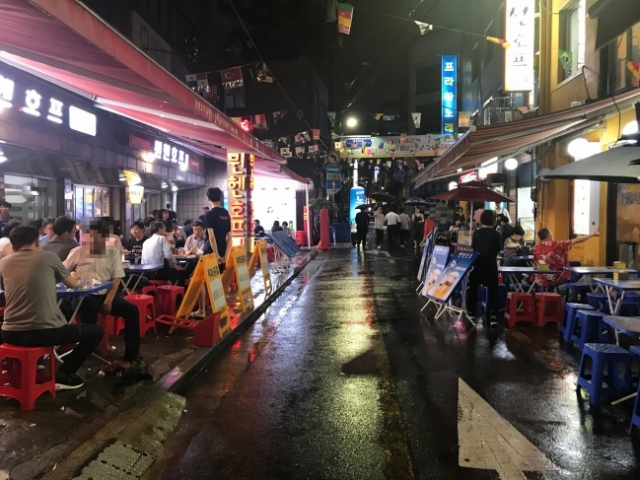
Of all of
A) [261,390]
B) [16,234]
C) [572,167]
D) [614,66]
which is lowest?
[261,390]

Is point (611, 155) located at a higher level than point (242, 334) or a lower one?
higher

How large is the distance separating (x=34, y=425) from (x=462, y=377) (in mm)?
4312

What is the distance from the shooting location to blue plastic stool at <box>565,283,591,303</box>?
8570mm

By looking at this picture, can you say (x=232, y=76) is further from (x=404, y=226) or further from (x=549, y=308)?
(x=549, y=308)

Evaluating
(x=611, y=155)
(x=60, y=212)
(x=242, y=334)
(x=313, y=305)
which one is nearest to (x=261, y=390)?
(x=242, y=334)

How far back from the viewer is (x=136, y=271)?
7.45 metres

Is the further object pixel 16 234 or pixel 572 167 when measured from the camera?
pixel 572 167

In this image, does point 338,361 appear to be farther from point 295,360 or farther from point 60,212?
point 60,212

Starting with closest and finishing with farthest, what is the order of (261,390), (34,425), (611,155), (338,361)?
1. (34,425)
2. (261,390)
3. (338,361)
4. (611,155)

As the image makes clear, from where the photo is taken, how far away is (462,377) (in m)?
5.87

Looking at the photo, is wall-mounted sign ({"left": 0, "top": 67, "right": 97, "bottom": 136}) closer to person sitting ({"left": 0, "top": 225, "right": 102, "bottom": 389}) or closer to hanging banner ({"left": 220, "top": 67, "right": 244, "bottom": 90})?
person sitting ({"left": 0, "top": 225, "right": 102, "bottom": 389})

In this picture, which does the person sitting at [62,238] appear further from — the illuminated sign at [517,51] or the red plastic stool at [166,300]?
the illuminated sign at [517,51]

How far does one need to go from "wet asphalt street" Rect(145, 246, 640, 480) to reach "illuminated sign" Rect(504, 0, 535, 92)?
A: 946cm

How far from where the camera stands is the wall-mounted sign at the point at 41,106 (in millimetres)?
9070
